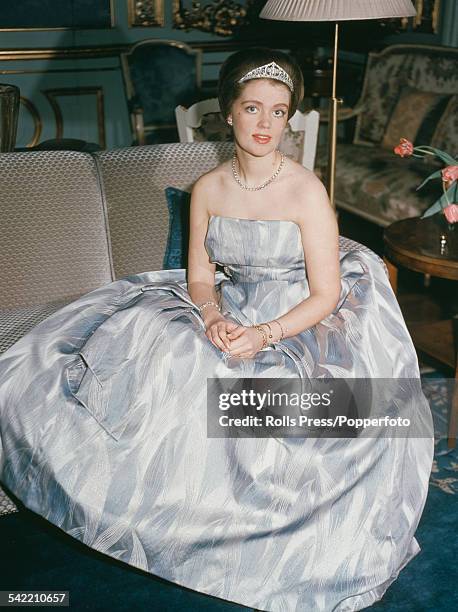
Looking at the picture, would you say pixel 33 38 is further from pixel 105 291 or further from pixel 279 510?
pixel 279 510

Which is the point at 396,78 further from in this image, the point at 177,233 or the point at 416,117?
the point at 177,233

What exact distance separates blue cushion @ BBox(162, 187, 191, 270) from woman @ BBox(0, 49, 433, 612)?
47 centimetres

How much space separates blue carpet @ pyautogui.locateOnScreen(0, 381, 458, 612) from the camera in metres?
1.97

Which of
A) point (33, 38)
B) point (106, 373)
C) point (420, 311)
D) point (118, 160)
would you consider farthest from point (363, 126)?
point (106, 373)

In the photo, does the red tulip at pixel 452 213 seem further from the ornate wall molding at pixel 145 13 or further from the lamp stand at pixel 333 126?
the ornate wall molding at pixel 145 13

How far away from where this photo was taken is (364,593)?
190 cm

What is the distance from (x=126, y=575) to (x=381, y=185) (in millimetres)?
3001

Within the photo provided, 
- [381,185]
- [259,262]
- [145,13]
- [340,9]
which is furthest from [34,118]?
[259,262]

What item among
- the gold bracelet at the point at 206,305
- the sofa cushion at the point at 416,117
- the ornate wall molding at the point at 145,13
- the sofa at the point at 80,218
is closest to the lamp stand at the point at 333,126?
the sofa at the point at 80,218

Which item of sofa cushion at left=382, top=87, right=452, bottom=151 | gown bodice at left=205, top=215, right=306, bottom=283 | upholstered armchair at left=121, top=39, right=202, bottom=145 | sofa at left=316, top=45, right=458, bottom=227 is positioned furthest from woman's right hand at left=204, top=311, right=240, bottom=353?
upholstered armchair at left=121, top=39, right=202, bottom=145

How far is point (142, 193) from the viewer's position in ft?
8.81

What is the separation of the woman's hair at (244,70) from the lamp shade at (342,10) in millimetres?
585

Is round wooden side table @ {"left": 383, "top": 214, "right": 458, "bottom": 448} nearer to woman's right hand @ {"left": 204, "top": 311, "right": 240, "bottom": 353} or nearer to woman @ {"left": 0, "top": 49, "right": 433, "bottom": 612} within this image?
woman @ {"left": 0, "top": 49, "right": 433, "bottom": 612}

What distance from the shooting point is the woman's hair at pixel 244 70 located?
6.39ft
